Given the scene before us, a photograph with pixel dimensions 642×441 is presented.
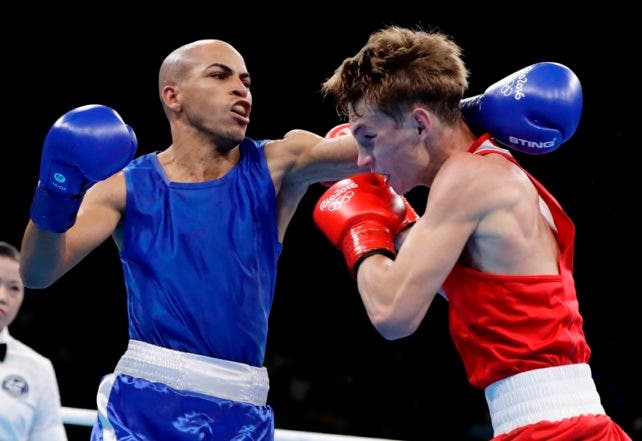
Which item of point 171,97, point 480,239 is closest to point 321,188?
point 171,97

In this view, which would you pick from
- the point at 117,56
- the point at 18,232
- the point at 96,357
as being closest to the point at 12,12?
the point at 117,56

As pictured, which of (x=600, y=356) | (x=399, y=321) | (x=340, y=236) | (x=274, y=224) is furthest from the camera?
(x=600, y=356)

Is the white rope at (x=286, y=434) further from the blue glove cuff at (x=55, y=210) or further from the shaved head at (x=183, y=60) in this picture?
the shaved head at (x=183, y=60)

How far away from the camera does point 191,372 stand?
2594 millimetres

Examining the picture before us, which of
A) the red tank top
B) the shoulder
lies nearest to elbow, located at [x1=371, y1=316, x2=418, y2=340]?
the red tank top

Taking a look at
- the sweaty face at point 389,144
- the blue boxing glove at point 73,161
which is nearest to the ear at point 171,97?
the blue boxing glove at point 73,161

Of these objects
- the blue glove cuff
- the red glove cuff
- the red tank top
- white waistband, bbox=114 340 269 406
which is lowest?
white waistband, bbox=114 340 269 406

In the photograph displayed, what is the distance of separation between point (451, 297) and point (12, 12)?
7.09m

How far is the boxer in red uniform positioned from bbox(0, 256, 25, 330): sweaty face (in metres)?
2.02

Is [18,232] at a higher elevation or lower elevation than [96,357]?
higher

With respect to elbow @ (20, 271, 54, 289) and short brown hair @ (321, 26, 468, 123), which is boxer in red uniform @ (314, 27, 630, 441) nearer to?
short brown hair @ (321, 26, 468, 123)

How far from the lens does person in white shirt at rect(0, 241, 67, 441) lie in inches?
149

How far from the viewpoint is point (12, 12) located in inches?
328

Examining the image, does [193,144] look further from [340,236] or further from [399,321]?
[399,321]
